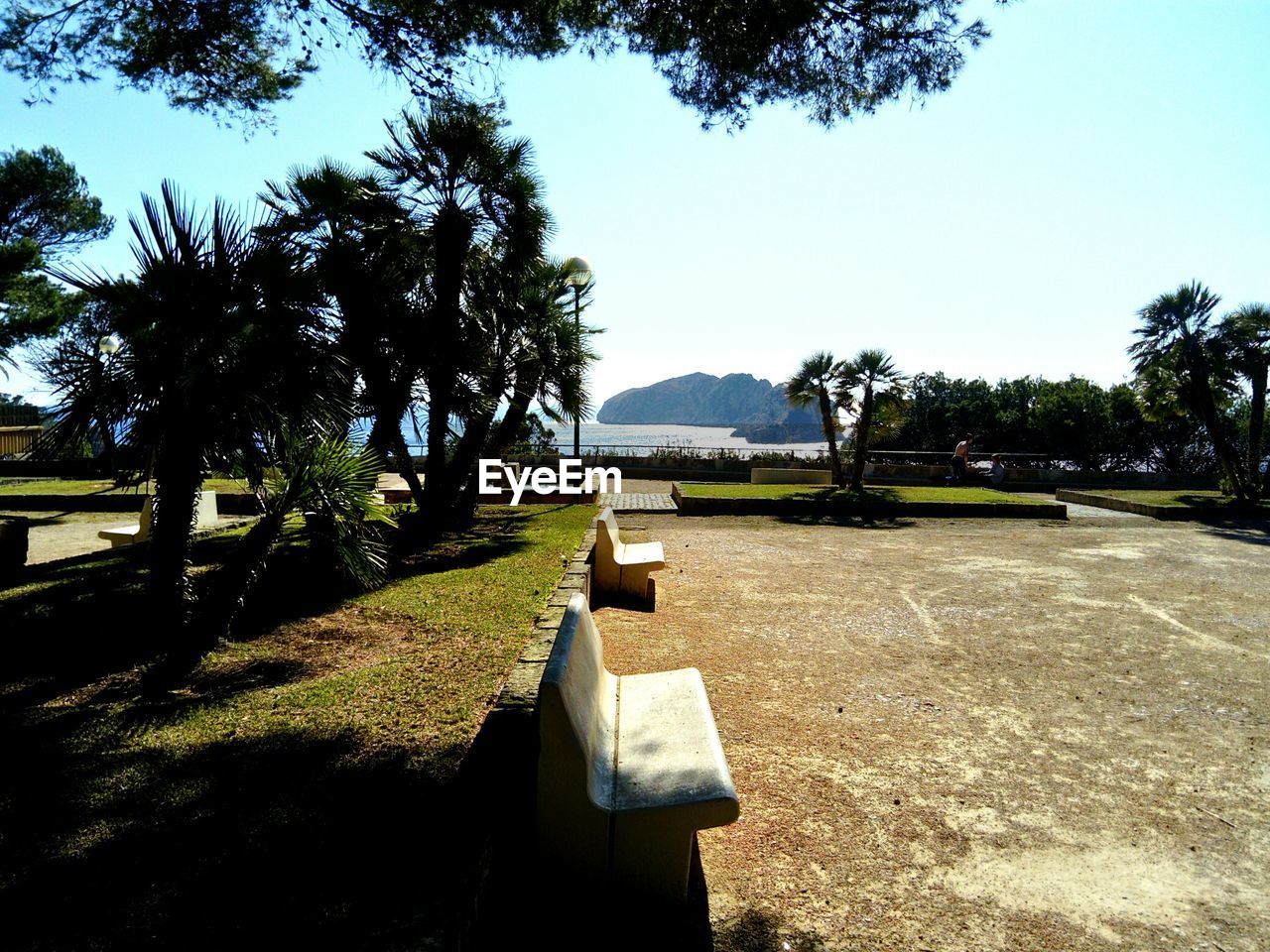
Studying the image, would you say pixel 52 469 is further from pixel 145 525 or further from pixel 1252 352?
pixel 1252 352

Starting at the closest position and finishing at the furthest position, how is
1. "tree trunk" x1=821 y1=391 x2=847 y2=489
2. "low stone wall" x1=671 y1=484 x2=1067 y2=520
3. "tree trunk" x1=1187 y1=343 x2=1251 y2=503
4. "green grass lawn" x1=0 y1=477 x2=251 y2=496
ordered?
"low stone wall" x1=671 y1=484 x2=1067 y2=520, "green grass lawn" x1=0 y1=477 x2=251 y2=496, "tree trunk" x1=1187 y1=343 x2=1251 y2=503, "tree trunk" x1=821 y1=391 x2=847 y2=489

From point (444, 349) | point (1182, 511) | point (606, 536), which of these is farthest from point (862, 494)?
point (606, 536)

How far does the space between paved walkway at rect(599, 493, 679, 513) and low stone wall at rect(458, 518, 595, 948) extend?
35.2 feet

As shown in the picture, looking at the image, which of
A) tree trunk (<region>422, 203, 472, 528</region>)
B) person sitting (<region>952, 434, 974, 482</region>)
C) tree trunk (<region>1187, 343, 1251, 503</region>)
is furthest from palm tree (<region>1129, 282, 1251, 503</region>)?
tree trunk (<region>422, 203, 472, 528</region>)

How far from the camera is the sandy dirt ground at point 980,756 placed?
2580mm

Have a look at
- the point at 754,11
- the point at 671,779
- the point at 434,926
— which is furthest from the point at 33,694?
the point at 754,11

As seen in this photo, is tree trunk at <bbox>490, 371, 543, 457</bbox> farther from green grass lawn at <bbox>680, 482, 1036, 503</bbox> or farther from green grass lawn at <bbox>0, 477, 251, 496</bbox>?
green grass lawn at <bbox>0, 477, 251, 496</bbox>

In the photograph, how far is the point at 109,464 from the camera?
420 centimetres

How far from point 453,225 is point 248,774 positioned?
8.90m

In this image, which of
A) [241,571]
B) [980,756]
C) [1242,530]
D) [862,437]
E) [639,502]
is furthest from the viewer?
[862,437]

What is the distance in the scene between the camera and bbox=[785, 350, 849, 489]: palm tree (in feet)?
61.4

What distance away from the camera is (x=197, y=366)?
3.83 metres

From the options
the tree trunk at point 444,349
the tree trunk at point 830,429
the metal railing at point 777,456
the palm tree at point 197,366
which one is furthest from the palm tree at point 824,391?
the palm tree at point 197,366

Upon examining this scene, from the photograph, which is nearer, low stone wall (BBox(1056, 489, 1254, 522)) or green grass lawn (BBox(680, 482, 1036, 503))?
low stone wall (BBox(1056, 489, 1254, 522))
